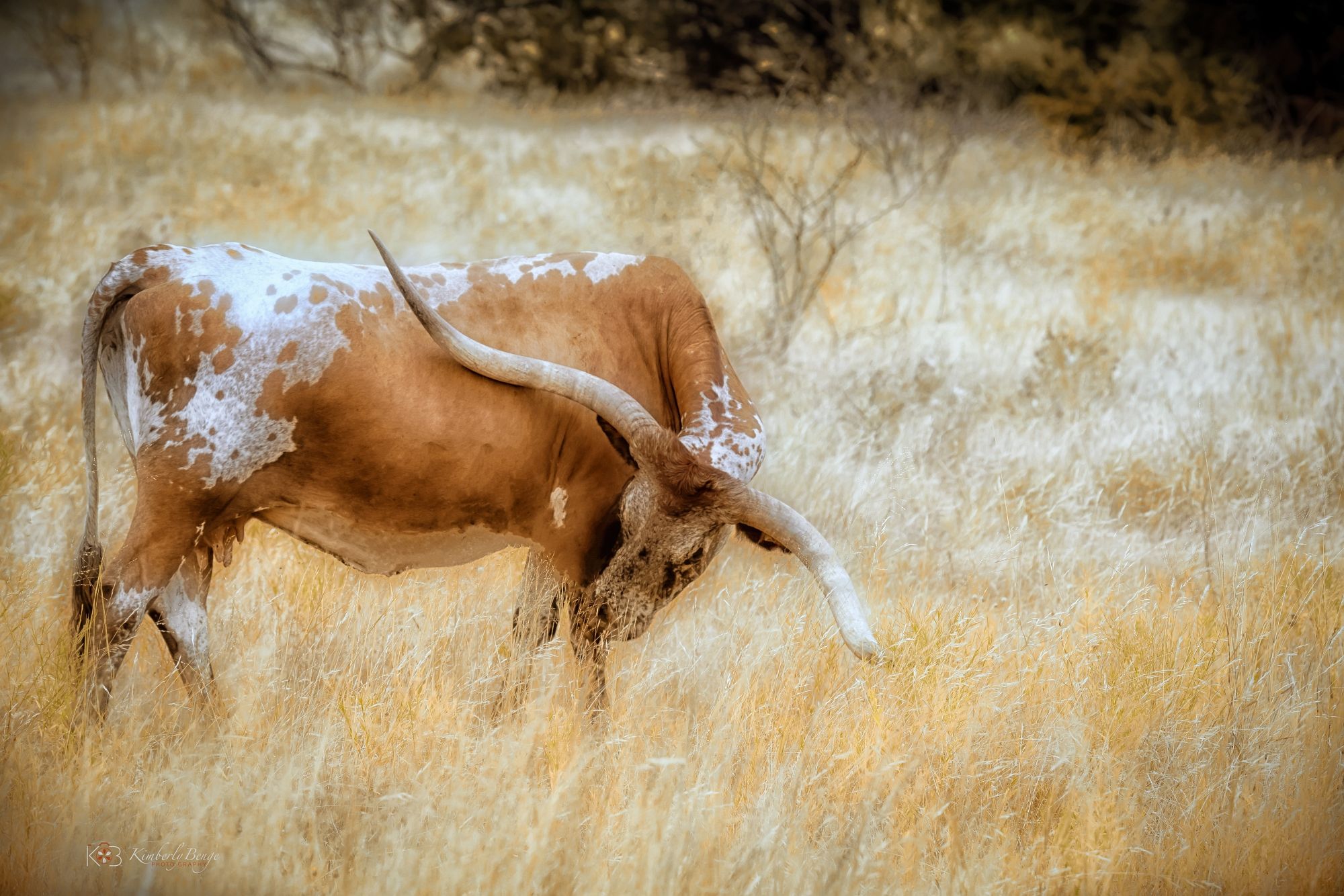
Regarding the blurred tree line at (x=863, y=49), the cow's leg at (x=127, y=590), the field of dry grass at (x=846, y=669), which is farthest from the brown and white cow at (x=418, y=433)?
the blurred tree line at (x=863, y=49)

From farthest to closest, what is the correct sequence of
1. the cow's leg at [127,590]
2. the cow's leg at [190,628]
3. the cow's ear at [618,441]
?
the cow's leg at [190,628] < the cow's ear at [618,441] < the cow's leg at [127,590]

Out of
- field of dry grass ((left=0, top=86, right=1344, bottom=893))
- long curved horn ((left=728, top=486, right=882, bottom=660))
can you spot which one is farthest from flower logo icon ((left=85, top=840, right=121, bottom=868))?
long curved horn ((left=728, top=486, right=882, bottom=660))

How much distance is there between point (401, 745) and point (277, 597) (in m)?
1.27

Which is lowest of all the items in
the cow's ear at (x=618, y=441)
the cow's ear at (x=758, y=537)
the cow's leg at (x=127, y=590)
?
the cow's leg at (x=127, y=590)

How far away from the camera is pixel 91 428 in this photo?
12.2 ft

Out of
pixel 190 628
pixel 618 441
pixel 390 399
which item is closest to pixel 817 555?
pixel 618 441

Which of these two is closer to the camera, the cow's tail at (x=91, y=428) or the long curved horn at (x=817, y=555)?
the long curved horn at (x=817, y=555)

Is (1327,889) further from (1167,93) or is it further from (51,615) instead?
(1167,93)

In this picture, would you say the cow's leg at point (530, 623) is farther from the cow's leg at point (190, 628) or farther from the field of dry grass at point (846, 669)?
the cow's leg at point (190, 628)

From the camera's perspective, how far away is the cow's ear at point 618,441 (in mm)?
3602

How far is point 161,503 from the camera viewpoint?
3.50 m

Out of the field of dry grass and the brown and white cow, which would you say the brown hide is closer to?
the brown and white cow

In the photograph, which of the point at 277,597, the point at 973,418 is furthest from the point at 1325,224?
the point at 277,597

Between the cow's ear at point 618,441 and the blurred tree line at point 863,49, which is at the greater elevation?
the cow's ear at point 618,441
